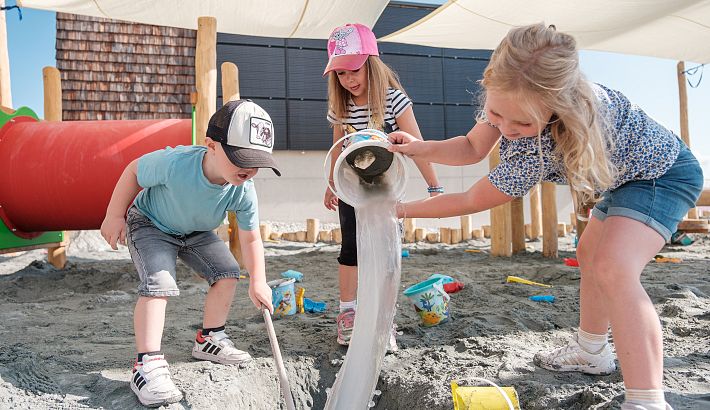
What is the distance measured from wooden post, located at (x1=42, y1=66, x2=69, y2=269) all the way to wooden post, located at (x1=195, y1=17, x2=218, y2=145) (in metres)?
1.88

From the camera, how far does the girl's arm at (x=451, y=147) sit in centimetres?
197

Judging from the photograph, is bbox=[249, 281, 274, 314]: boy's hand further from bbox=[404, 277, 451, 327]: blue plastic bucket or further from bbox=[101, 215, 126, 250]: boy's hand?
bbox=[404, 277, 451, 327]: blue plastic bucket

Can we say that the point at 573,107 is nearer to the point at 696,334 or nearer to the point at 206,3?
the point at 696,334

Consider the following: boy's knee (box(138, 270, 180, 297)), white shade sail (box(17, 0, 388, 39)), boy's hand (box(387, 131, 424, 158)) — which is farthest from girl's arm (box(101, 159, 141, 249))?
white shade sail (box(17, 0, 388, 39))

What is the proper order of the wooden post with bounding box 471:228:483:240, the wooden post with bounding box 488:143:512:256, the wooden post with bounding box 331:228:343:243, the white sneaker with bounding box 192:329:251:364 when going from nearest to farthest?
the white sneaker with bounding box 192:329:251:364 → the wooden post with bounding box 488:143:512:256 → the wooden post with bounding box 331:228:343:243 → the wooden post with bounding box 471:228:483:240

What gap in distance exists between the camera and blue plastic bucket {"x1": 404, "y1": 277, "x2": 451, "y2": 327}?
9.39 ft

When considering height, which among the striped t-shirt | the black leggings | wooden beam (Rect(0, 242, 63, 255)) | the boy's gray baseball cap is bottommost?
wooden beam (Rect(0, 242, 63, 255))

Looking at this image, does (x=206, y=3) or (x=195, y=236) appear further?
(x=206, y=3)

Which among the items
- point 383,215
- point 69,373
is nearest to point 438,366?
point 383,215

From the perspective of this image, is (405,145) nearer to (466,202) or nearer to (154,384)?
(466,202)

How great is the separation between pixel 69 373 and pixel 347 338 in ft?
3.70

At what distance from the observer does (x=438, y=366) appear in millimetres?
2342

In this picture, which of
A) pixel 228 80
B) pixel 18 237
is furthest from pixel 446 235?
pixel 18 237

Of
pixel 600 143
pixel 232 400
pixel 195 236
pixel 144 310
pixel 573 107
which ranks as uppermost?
pixel 573 107
